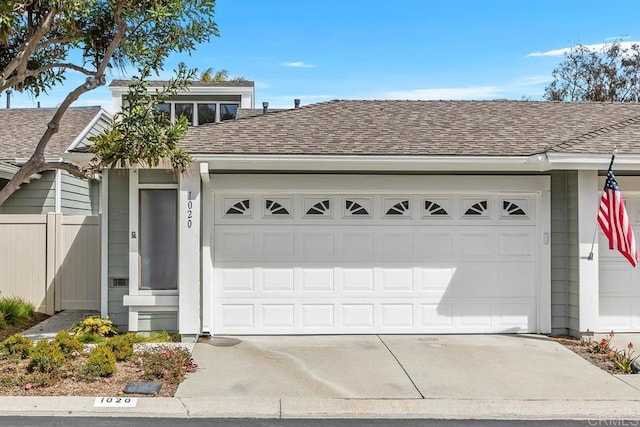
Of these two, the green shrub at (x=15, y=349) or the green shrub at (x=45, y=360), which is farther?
the green shrub at (x=15, y=349)

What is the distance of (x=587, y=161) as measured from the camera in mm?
9180

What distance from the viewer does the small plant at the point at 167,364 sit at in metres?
7.15

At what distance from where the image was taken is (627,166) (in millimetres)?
9328

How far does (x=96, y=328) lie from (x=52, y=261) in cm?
326

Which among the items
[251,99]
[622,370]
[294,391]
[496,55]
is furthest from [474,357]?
[496,55]

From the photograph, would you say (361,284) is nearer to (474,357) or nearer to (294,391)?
(474,357)

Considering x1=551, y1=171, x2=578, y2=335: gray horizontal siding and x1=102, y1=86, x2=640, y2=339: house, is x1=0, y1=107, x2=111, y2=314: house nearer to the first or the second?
x1=102, y1=86, x2=640, y2=339: house

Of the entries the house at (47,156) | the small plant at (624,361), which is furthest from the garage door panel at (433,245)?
the house at (47,156)

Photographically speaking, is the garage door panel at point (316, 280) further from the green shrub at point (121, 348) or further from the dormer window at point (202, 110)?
the dormer window at point (202, 110)

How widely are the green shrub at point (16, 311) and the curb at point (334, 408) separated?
187 inches

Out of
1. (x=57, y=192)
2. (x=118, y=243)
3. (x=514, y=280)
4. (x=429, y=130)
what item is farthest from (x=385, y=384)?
(x=57, y=192)

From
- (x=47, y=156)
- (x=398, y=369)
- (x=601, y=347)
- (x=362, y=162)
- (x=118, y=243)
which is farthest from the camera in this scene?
(x=47, y=156)

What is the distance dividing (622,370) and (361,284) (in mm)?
3912

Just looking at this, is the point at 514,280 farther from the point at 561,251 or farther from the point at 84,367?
the point at 84,367
